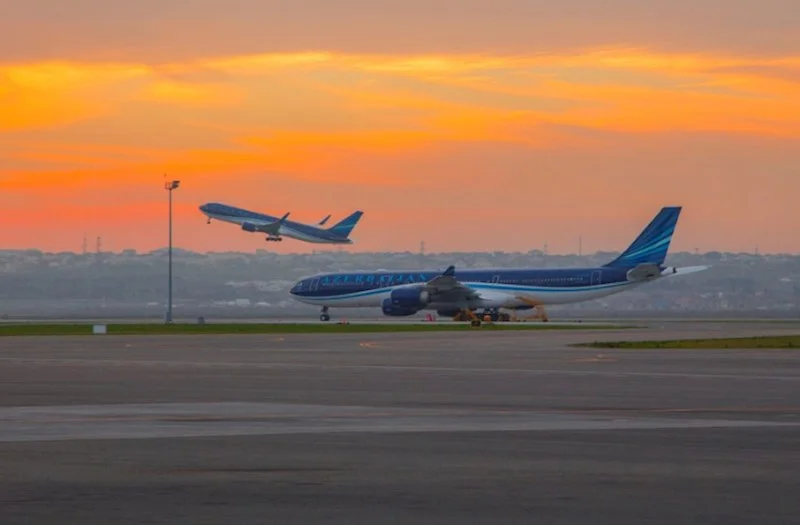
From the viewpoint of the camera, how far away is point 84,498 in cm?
1520

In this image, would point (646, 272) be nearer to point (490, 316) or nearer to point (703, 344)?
point (490, 316)

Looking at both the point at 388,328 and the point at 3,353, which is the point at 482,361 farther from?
the point at 388,328

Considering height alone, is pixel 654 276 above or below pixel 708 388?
above

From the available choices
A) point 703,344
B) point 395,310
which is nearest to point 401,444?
point 703,344

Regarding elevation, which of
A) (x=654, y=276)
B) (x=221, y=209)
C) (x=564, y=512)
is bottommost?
(x=564, y=512)

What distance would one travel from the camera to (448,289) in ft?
362

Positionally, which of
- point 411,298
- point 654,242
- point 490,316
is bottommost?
point 490,316

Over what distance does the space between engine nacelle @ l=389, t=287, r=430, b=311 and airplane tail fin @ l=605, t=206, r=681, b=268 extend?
13.3 m

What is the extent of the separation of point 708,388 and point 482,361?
47.2 ft

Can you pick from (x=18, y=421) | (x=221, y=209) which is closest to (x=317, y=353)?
(x=18, y=421)

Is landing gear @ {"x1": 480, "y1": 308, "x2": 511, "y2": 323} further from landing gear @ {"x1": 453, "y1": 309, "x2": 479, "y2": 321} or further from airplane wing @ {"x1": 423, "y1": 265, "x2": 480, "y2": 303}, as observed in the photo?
airplane wing @ {"x1": 423, "y1": 265, "x2": 480, "y2": 303}

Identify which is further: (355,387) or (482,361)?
(482,361)

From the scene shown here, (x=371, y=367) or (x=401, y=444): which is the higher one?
(x=371, y=367)

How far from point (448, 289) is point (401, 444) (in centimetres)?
8975
